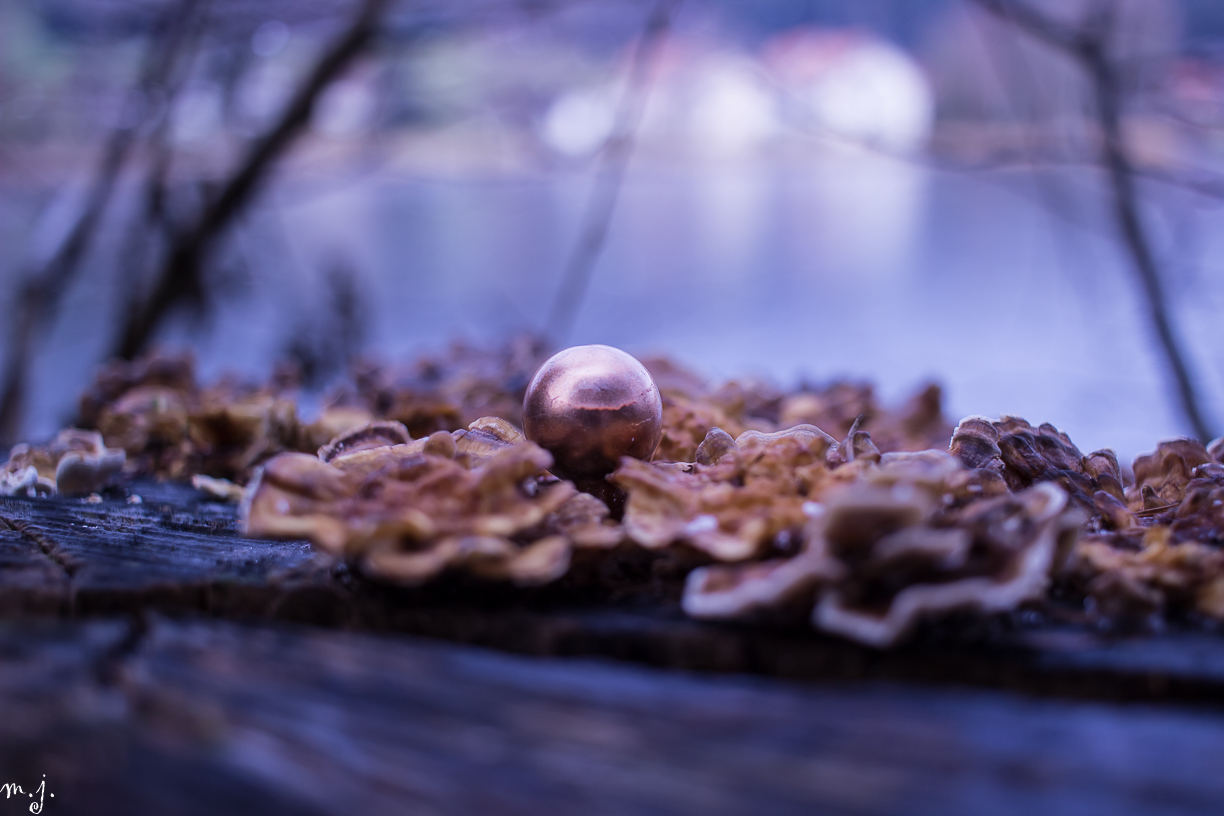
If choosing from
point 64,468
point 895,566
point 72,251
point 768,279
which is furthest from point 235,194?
point 768,279

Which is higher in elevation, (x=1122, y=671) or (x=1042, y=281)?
(x=1042, y=281)

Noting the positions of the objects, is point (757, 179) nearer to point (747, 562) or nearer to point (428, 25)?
point (428, 25)

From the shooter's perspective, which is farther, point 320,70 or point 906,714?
point 320,70

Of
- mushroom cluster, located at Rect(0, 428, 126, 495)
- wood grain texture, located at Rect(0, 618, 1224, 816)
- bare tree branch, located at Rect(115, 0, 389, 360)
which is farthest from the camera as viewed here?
bare tree branch, located at Rect(115, 0, 389, 360)

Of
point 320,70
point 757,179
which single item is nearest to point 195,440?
point 320,70

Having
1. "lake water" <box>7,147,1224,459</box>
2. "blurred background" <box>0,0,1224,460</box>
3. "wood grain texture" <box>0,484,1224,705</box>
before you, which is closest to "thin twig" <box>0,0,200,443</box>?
"blurred background" <box>0,0,1224,460</box>

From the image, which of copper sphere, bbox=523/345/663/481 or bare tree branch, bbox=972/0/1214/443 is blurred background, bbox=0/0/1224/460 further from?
copper sphere, bbox=523/345/663/481
